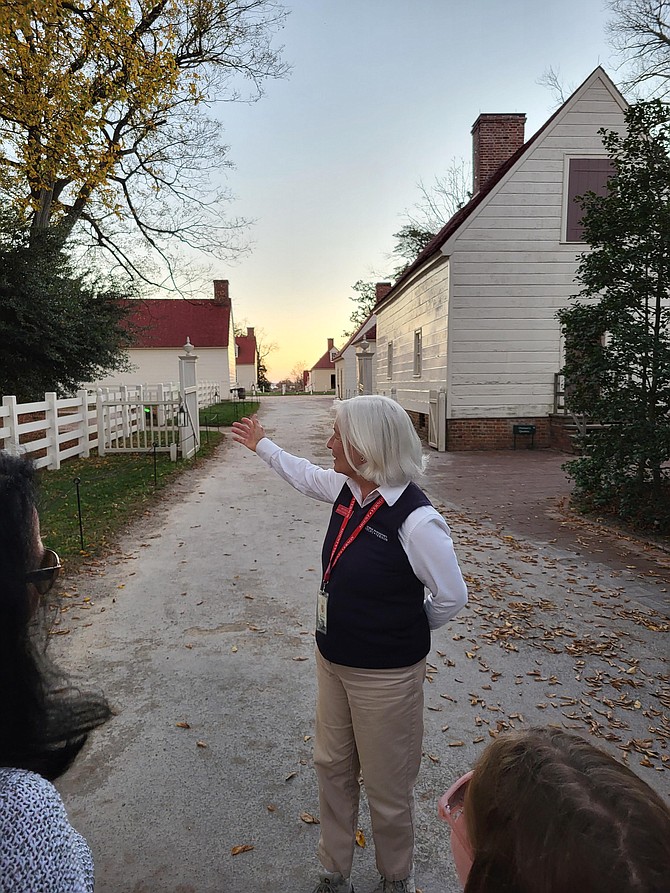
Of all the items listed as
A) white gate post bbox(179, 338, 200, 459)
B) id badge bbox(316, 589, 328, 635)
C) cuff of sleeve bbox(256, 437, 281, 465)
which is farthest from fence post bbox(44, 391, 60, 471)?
id badge bbox(316, 589, 328, 635)

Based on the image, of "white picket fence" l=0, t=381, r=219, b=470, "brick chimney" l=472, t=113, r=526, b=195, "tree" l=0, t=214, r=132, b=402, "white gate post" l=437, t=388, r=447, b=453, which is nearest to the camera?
"white picket fence" l=0, t=381, r=219, b=470

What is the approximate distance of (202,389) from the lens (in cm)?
3253

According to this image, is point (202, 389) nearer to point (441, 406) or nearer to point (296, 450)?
point (296, 450)

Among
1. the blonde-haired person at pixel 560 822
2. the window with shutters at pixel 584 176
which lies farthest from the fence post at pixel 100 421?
the blonde-haired person at pixel 560 822

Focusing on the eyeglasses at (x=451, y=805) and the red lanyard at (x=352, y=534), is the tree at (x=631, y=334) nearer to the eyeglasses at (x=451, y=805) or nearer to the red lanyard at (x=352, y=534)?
the red lanyard at (x=352, y=534)

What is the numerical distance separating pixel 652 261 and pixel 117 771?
27.0ft

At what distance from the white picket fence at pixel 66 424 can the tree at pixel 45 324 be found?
1.01 metres

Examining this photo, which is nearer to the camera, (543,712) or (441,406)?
(543,712)

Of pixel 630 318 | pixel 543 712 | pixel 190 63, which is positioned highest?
pixel 190 63

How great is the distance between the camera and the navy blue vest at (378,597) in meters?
2.05

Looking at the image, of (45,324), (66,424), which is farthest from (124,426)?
(45,324)

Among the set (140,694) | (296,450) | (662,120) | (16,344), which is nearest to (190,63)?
(16,344)

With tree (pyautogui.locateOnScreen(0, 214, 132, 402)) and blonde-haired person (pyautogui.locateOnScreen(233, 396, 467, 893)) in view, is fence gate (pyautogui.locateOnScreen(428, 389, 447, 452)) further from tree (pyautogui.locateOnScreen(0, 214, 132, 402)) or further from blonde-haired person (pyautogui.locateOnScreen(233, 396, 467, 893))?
blonde-haired person (pyautogui.locateOnScreen(233, 396, 467, 893))

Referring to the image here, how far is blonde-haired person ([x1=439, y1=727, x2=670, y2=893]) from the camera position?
81 cm
